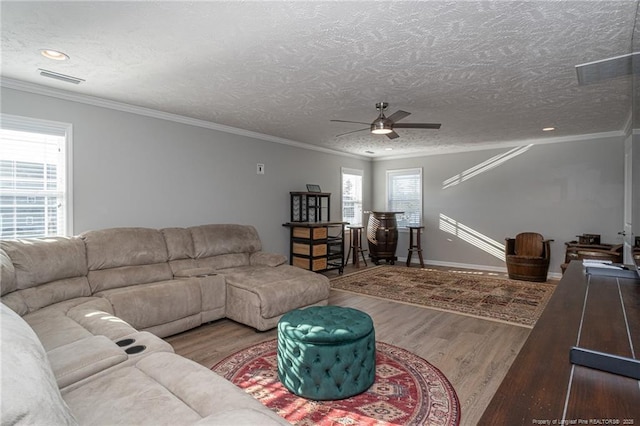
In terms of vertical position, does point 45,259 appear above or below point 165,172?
below

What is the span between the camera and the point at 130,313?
292 cm

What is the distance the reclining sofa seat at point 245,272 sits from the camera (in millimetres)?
3381

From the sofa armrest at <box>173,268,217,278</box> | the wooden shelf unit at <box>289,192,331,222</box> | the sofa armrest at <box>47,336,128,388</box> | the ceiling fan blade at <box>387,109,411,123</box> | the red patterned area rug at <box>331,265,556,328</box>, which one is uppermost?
the ceiling fan blade at <box>387,109,411,123</box>

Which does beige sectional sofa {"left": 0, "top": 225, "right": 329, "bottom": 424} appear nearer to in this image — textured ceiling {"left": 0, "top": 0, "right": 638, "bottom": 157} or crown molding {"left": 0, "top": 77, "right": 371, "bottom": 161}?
crown molding {"left": 0, "top": 77, "right": 371, "bottom": 161}

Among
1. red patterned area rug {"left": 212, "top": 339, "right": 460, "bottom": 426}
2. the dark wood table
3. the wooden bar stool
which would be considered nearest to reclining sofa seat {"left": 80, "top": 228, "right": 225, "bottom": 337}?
red patterned area rug {"left": 212, "top": 339, "right": 460, "bottom": 426}

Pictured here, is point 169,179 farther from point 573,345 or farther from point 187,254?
point 573,345

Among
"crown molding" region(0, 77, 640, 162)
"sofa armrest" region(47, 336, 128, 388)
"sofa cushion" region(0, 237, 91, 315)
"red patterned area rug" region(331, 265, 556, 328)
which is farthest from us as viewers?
"red patterned area rug" region(331, 265, 556, 328)

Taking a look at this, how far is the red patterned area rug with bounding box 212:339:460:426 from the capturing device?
2.00 meters

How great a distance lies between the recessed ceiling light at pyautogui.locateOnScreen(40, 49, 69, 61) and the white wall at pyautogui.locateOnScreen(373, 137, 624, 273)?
20.7 feet

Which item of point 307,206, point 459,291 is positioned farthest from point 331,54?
point 459,291

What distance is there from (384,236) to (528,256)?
100 inches

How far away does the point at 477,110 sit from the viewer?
4.02 metres

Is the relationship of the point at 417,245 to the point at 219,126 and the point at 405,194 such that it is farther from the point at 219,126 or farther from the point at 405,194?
the point at 219,126

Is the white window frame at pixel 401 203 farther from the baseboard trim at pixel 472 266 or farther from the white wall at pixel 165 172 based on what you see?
the white wall at pixel 165 172
